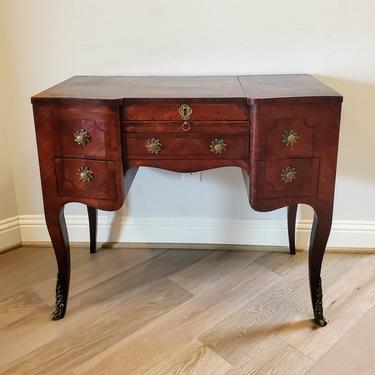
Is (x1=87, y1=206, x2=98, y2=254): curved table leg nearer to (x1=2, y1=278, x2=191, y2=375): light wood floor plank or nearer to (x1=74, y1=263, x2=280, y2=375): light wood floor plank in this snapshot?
(x1=2, y1=278, x2=191, y2=375): light wood floor plank

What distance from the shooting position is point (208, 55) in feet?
5.69

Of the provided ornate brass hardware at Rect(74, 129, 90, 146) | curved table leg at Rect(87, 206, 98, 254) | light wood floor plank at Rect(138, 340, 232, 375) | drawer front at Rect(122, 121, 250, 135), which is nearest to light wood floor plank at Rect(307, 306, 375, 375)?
light wood floor plank at Rect(138, 340, 232, 375)

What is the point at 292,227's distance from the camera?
6.15 ft

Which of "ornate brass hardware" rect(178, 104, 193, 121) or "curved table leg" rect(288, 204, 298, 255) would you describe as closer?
"ornate brass hardware" rect(178, 104, 193, 121)

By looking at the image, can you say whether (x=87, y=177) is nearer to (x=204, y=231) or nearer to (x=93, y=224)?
(x=93, y=224)

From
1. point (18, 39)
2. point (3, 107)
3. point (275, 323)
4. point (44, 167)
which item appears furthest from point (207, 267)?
point (18, 39)

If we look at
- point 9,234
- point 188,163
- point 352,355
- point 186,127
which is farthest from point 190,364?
point 9,234

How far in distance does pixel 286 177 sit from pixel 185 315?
610mm

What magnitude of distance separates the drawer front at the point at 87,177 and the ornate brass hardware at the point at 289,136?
54 cm

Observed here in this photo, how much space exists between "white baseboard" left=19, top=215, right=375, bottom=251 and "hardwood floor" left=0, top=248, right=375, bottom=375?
0.06 metres

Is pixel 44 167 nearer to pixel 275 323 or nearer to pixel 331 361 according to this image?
pixel 275 323

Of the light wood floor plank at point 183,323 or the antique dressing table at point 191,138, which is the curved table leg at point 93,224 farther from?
the light wood floor plank at point 183,323

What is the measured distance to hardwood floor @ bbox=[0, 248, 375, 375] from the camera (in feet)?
4.32

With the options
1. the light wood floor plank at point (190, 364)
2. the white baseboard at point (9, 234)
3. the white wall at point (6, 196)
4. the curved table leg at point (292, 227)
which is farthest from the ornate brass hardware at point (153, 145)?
the white baseboard at point (9, 234)
